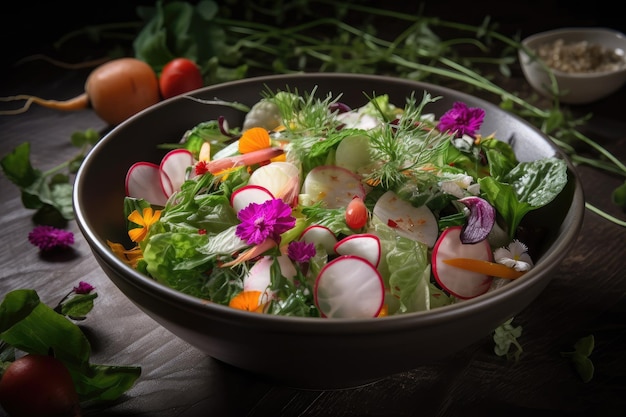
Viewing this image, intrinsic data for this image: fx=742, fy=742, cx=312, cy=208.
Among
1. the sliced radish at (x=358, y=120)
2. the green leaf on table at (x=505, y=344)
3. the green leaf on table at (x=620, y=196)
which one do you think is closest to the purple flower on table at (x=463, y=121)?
the sliced radish at (x=358, y=120)

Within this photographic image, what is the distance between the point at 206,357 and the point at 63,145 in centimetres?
94

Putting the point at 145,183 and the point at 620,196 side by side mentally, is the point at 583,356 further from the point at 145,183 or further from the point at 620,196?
the point at 145,183

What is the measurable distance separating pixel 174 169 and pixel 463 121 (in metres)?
0.52

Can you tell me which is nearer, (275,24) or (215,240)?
(215,240)

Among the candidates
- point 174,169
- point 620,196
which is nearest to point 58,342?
point 174,169

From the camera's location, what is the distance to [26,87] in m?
2.18

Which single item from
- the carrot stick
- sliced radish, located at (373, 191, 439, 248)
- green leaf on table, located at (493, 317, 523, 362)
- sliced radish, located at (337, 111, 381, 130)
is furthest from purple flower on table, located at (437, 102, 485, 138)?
the carrot stick

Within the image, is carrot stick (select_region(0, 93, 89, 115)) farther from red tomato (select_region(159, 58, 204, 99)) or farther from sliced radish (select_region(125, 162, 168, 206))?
sliced radish (select_region(125, 162, 168, 206))

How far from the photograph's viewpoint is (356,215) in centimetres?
110

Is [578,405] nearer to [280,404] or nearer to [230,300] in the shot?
[280,404]

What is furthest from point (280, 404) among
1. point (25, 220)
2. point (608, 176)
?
point (608, 176)

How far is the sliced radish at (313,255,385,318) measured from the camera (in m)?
0.99

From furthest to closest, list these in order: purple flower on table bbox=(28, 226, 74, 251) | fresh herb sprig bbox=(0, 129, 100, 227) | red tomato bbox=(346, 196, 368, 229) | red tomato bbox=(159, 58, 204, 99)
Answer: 1. red tomato bbox=(159, 58, 204, 99)
2. fresh herb sprig bbox=(0, 129, 100, 227)
3. purple flower on table bbox=(28, 226, 74, 251)
4. red tomato bbox=(346, 196, 368, 229)

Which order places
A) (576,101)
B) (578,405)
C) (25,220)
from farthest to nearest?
1. (576,101)
2. (25,220)
3. (578,405)
